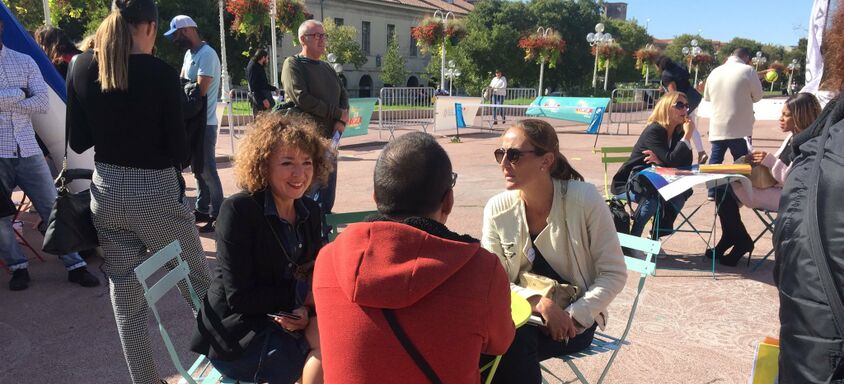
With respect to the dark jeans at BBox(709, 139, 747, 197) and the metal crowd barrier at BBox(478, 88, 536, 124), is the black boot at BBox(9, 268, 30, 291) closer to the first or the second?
the dark jeans at BBox(709, 139, 747, 197)

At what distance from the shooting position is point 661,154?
211 inches

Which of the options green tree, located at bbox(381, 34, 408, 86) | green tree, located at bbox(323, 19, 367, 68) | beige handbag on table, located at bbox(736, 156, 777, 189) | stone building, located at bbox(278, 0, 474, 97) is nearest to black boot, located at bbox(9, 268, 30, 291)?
beige handbag on table, located at bbox(736, 156, 777, 189)

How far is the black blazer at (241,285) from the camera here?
239cm

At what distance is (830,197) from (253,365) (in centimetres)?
204

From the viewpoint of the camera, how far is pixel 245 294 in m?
2.40

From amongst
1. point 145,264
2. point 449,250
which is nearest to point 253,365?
point 145,264

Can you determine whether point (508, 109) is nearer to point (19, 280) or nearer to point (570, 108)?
point (570, 108)

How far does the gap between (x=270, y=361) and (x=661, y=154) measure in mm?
4191

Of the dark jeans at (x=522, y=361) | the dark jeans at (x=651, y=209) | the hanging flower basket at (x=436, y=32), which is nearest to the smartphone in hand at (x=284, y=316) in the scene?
the dark jeans at (x=522, y=361)

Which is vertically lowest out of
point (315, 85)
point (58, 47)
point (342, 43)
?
point (315, 85)

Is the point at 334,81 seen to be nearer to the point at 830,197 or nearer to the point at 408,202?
the point at 408,202

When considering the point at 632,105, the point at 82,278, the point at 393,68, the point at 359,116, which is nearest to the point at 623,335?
the point at 82,278

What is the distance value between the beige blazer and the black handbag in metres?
2.05

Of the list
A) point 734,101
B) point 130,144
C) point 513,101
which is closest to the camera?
point 130,144
